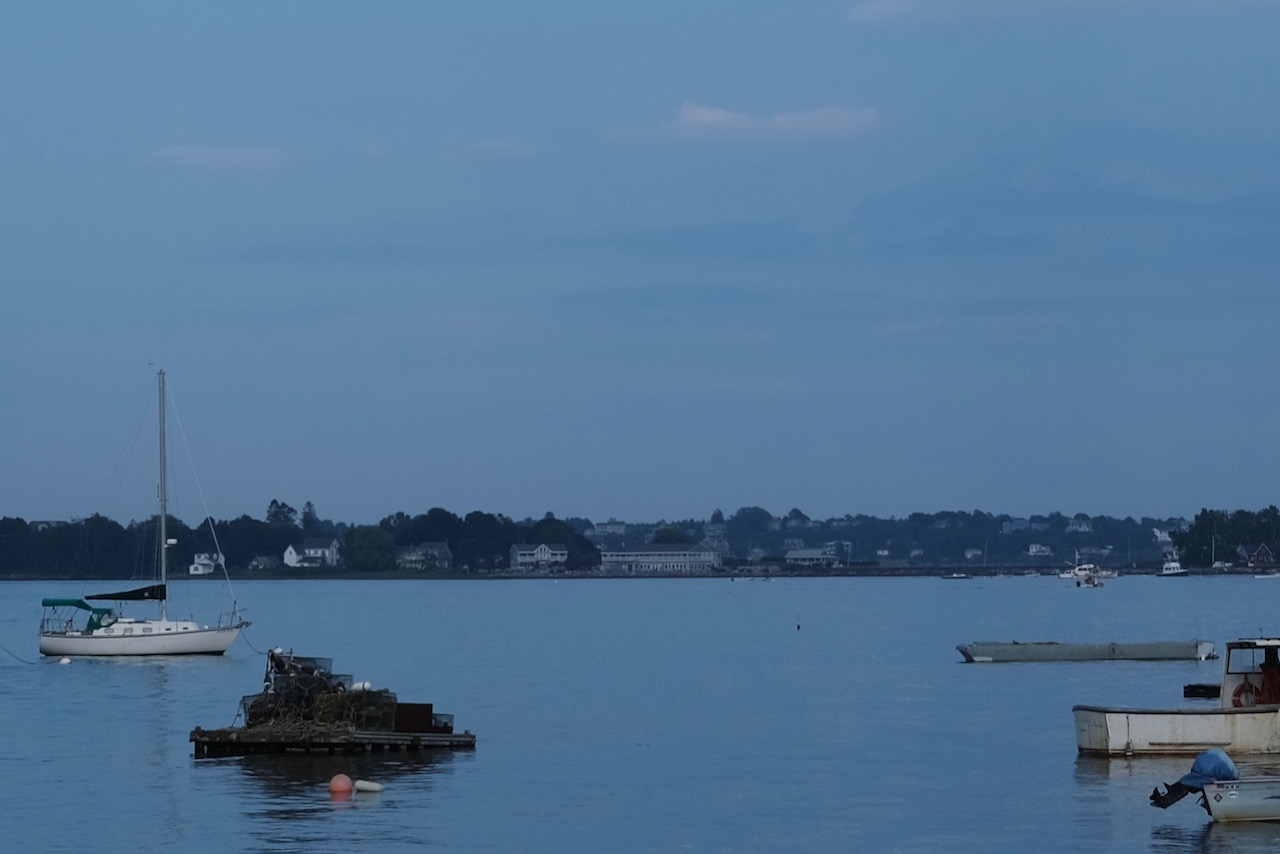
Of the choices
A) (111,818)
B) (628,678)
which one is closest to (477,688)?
(628,678)

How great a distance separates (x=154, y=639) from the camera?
96.6m

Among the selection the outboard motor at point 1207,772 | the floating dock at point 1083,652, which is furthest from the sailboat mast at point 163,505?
the outboard motor at point 1207,772

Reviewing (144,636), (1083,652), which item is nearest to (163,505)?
(144,636)

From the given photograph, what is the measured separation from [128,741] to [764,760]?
65.7 feet

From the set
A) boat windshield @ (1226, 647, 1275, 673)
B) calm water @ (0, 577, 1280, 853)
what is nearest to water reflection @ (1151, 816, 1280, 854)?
calm water @ (0, 577, 1280, 853)

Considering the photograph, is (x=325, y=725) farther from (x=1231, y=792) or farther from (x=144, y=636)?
(x=144, y=636)

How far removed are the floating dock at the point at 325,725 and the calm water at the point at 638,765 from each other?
0.74 m

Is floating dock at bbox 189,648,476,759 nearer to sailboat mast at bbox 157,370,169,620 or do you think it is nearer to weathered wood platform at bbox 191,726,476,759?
weathered wood platform at bbox 191,726,476,759

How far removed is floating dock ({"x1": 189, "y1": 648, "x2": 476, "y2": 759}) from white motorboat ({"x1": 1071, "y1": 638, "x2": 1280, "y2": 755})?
54.5ft

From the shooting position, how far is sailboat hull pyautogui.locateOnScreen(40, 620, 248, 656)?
9638cm

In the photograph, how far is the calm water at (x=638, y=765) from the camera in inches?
1414

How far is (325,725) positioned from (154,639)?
5317 cm

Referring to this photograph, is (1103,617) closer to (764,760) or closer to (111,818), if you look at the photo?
(764,760)

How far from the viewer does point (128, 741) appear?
55.8 m
